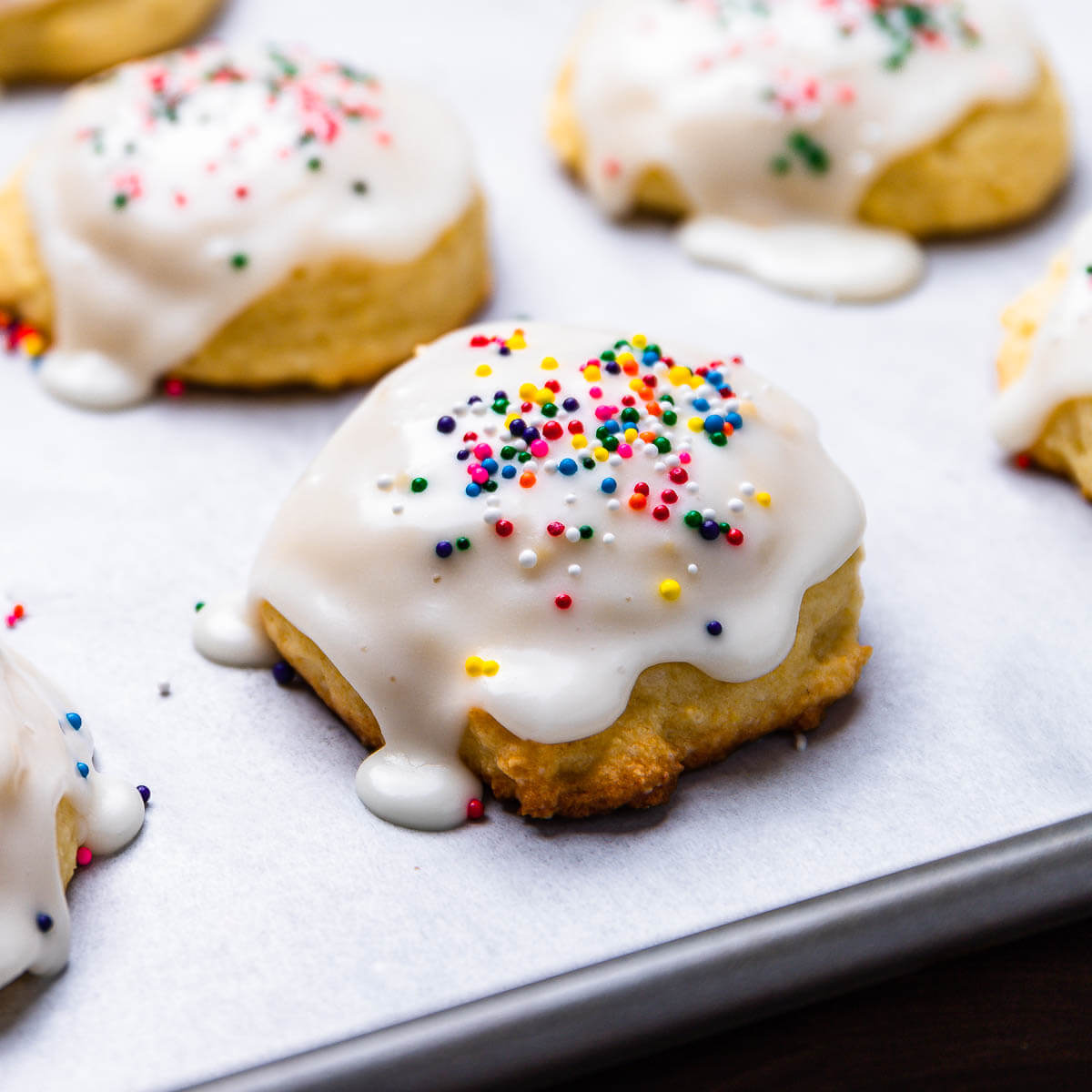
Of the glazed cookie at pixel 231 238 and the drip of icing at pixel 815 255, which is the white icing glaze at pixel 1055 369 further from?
the glazed cookie at pixel 231 238

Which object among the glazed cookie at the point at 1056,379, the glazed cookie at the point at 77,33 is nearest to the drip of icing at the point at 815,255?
the glazed cookie at the point at 1056,379

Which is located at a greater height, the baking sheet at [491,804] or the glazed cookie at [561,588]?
the glazed cookie at [561,588]

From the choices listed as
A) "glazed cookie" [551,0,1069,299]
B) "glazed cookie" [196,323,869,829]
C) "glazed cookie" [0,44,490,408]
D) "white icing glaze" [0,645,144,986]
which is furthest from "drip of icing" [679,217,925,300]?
"white icing glaze" [0,645,144,986]

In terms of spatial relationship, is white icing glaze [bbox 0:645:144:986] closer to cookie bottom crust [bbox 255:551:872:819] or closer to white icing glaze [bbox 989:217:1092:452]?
cookie bottom crust [bbox 255:551:872:819]

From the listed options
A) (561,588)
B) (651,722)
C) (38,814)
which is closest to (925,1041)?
(651,722)

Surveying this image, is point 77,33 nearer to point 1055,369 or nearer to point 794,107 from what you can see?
point 794,107

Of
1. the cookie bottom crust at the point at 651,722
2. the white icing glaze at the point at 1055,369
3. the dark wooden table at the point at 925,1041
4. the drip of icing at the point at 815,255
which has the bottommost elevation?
the dark wooden table at the point at 925,1041
